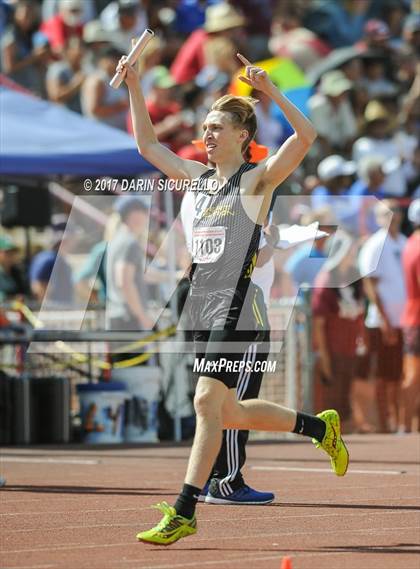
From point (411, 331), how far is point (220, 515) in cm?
780

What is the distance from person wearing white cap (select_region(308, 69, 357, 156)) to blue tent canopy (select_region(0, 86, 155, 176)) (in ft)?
17.5

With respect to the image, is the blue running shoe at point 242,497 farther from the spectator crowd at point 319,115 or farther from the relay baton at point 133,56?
the spectator crowd at point 319,115

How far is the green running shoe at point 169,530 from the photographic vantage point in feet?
21.7

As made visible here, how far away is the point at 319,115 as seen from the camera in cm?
1959

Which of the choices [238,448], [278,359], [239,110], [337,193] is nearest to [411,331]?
[278,359]

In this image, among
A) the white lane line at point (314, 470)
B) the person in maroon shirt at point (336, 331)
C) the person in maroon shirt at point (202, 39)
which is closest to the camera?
the white lane line at point (314, 470)

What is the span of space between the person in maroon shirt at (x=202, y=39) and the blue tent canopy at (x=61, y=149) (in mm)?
4957

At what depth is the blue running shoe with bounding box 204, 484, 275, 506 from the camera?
28.4 ft

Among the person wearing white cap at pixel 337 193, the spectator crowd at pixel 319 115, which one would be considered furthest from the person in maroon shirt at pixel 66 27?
the person wearing white cap at pixel 337 193

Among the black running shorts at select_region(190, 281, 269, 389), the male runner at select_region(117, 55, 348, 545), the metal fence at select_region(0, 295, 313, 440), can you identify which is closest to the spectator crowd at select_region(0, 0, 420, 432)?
the metal fence at select_region(0, 295, 313, 440)

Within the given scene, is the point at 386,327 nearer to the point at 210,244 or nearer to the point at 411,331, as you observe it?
the point at 411,331

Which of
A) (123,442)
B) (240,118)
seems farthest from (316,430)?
(123,442)

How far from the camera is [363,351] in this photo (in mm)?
15680

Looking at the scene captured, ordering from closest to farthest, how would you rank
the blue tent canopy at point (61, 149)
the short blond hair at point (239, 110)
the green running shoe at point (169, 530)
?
the green running shoe at point (169, 530) → the short blond hair at point (239, 110) → the blue tent canopy at point (61, 149)
